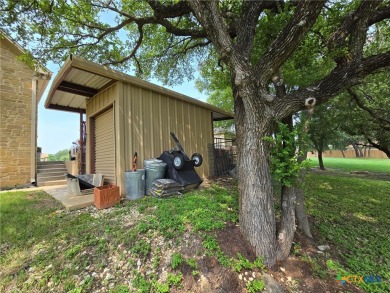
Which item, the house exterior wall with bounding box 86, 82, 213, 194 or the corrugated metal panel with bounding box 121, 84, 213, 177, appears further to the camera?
the corrugated metal panel with bounding box 121, 84, 213, 177

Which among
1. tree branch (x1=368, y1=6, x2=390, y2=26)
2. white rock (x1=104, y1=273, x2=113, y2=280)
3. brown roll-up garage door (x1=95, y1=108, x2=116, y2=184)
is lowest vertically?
white rock (x1=104, y1=273, x2=113, y2=280)

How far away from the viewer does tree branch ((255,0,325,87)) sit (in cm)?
237

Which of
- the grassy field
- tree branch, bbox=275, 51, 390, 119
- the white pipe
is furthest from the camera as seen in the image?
the white pipe

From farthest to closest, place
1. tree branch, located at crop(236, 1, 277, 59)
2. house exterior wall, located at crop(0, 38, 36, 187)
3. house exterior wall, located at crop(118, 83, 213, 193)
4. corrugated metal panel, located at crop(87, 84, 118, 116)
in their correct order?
house exterior wall, located at crop(0, 38, 36, 187)
corrugated metal panel, located at crop(87, 84, 118, 116)
house exterior wall, located at crop(118, 83, 213, 193)
tree branch, located at crop(236, 1, 277, 59)

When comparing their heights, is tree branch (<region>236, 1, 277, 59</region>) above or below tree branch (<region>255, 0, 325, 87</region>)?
above

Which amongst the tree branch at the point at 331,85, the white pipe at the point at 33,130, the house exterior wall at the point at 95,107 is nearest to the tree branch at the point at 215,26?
the tree branch at the point at 331,85

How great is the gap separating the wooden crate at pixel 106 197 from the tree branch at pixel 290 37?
3.74 meters

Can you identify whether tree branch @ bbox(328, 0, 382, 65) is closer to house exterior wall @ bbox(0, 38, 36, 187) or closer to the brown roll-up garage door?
the brown roll-up garage door

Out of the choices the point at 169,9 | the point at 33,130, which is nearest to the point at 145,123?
the point at 169,9

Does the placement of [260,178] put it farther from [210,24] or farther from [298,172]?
[210,24]

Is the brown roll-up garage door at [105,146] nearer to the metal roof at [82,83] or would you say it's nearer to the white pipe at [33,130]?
the metal roof at [82,83]

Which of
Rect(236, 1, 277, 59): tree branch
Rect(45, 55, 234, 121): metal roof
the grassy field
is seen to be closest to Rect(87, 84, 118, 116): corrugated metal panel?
Rect(45, 55, 234, 121): metal roof

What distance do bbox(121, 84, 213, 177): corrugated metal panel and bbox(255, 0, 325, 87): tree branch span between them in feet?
11.8

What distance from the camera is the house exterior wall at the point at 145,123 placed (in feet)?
16.1
